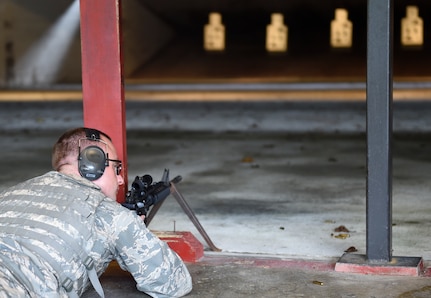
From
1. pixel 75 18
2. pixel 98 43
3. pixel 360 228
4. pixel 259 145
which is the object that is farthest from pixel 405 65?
pixel 98 43

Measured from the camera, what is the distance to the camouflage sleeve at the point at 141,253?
3121mm

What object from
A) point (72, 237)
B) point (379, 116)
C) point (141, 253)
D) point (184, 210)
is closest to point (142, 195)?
point (141, 253)

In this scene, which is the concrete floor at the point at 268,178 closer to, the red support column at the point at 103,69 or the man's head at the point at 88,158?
the man's head at the point at 88,158

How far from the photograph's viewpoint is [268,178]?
7.14 meters

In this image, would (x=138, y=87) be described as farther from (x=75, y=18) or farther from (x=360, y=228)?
(x=360, y=228)

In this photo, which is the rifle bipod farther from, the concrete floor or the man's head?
the man's head

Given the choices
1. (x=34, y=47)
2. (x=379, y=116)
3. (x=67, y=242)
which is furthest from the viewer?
(x=34, y=47)

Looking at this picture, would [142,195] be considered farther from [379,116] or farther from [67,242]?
[379,116]

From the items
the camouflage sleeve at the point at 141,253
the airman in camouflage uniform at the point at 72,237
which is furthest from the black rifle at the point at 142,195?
the camouflage sleeve at the point at 141,253

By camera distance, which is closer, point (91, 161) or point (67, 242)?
point (67, 242)

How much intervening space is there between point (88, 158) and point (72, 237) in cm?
32

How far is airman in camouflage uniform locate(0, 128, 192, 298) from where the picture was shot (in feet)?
9.37

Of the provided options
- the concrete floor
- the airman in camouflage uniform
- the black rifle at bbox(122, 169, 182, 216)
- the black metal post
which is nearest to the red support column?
the black rifle at bbox(122, 169, 182, 216)

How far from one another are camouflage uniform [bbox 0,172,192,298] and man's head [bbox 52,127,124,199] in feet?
0.18
